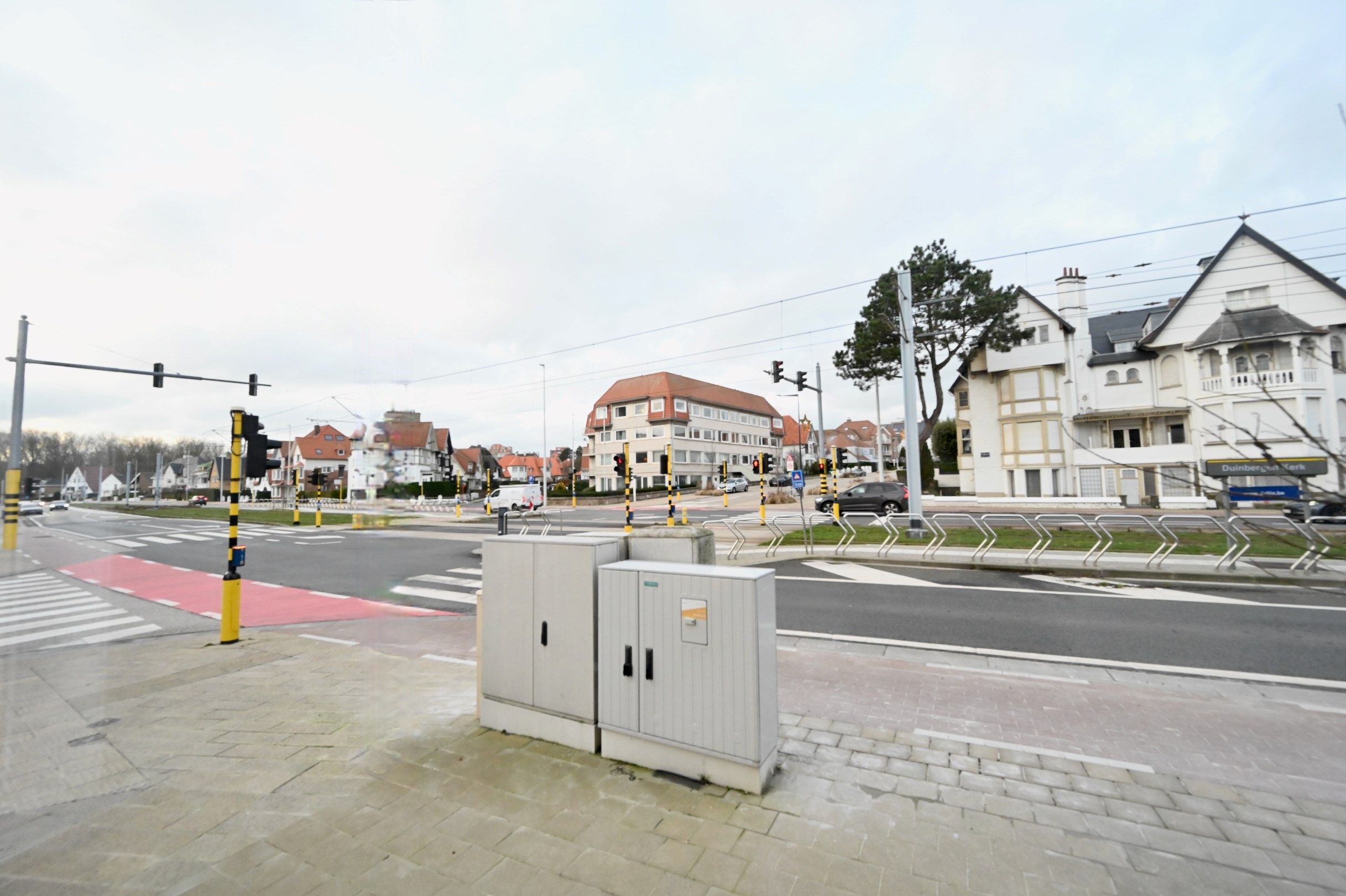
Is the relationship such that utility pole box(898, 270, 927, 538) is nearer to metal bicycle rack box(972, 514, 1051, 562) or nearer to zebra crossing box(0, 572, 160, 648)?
metal bicycle rack box(972, 514, 1051, 562)

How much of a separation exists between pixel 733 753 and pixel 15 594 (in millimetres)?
15566

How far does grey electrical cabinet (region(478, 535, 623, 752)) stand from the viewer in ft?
13.3

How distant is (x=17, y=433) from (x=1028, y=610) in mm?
11386

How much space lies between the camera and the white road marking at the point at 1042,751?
3783 mm

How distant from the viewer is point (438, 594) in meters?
10.9

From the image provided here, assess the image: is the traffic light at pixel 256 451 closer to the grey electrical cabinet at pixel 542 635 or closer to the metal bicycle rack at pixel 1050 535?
the grey electrical cabinet at pixel 542 635

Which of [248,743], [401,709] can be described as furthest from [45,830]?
[401,709]

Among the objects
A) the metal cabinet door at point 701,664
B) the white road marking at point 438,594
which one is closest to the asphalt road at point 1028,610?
the white road marking at point 438,594

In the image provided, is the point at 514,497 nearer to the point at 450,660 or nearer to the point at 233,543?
the point at 233,543

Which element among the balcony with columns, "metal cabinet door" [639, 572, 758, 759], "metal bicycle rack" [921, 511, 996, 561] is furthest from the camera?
the balcony with columns

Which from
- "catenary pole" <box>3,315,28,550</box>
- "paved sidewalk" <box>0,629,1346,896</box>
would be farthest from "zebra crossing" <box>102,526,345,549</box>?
"paved sidewalk" <box>0,629,1346,896</box>

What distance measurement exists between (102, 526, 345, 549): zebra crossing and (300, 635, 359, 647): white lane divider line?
561 inches

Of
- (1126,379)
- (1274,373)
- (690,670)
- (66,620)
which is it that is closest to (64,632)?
(66,620)

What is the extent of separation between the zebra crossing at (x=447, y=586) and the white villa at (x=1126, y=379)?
78.2 feet
